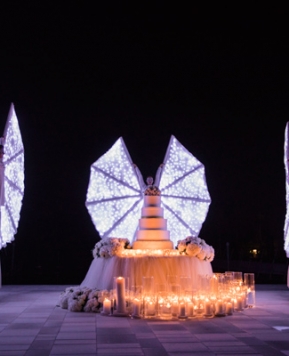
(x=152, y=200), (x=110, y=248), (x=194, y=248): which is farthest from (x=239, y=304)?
(x=152, y=200)

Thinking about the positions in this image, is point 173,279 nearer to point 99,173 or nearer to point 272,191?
point 99,173

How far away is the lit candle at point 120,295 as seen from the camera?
9.09 meters

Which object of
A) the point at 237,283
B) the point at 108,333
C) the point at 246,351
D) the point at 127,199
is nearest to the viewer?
the point at 246,351

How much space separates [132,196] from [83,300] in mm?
3779

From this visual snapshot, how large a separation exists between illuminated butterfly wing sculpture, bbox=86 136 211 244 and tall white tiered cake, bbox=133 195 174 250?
140 centimetres

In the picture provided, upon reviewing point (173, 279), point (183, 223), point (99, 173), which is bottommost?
point (173, 279)

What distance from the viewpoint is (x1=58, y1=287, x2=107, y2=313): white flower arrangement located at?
9.63 metres

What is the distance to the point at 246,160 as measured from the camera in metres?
19.4

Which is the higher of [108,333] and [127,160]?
[127,160]

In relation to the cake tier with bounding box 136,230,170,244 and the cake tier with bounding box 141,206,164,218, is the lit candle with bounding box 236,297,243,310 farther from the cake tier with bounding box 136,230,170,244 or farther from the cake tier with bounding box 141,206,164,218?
the cake tier with bounding box 141,206,164,218

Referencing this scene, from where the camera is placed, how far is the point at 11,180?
39.8ft

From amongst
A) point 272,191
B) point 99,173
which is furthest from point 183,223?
point 272,191

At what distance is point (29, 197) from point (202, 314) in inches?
494

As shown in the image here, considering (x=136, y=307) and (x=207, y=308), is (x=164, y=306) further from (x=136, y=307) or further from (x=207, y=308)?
(x=207, y=308)
